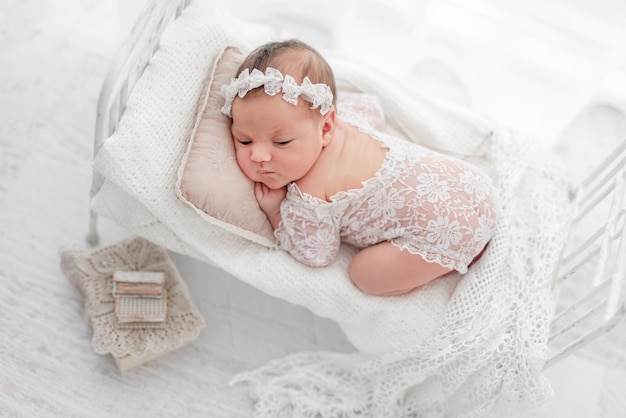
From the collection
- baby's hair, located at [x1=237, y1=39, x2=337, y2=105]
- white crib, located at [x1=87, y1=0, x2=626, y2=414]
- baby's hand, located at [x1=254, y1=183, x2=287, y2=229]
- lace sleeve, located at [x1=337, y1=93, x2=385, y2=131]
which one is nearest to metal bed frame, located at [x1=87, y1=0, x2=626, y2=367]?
white crib, located at [x1=87, y1=0, x2=626, y2=414]

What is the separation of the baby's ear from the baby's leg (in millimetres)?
288

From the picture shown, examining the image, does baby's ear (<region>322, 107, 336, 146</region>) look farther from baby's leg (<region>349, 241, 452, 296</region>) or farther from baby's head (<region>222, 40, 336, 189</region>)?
baby's leg (<region>349, 241, 452, 296</region>)

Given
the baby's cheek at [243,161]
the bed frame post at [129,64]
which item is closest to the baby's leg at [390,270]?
the baby's cheek at [243,161]

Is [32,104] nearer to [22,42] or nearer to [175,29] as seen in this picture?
[22,42]

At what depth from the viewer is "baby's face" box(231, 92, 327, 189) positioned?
1.48 metres

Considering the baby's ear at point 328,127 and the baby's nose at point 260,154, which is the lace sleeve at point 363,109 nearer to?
the baby's ear at point 328,127

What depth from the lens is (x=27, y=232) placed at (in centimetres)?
193

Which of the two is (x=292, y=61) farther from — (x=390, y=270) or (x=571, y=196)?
(x=571, y=196)

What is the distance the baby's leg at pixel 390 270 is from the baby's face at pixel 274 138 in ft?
0.87

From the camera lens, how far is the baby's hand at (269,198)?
5.25 ft

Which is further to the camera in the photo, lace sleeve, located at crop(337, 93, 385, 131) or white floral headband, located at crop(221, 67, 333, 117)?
lace sleeve, located at crop(337, 93, 385, 131)

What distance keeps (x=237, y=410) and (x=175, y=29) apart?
39.4 inches

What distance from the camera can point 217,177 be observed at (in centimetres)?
154

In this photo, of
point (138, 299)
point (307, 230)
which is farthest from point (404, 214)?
point (138, 299)
